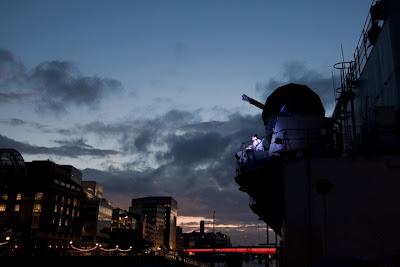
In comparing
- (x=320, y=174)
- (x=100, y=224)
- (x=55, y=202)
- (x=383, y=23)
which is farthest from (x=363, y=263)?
(x=100, y=224)

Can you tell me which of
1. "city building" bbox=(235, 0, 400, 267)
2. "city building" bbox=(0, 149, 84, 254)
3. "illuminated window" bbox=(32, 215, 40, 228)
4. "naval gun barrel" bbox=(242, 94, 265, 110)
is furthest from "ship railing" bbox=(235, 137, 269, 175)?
"illuminated window" bbox=(32, 215, 40, 228)

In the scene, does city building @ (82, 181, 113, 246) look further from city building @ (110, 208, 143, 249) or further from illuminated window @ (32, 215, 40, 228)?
illuminated window @ (32, 215, 40, 228)

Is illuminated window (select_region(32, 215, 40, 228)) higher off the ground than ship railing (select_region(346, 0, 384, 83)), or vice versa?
ship railing (select_region(346, 0, 384, 83))

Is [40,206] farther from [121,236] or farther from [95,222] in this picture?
[121,236]

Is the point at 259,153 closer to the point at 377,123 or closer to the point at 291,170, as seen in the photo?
the point at 291,170

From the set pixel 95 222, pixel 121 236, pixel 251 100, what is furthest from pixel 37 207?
pixel 251 100

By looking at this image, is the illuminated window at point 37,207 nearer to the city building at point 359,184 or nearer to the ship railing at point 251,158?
the ship railing at point 251,158

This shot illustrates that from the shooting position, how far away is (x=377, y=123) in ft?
73.7

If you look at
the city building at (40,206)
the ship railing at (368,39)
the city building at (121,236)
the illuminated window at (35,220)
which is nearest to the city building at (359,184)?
the ship railing at (368,39)

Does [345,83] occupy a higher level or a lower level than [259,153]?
higher

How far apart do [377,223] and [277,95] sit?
16949 millimetres

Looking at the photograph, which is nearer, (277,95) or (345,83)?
(345,83)

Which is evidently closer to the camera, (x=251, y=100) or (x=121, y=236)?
(x=251, y=100)

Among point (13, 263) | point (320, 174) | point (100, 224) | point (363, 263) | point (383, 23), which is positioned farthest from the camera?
point (100, 224)
